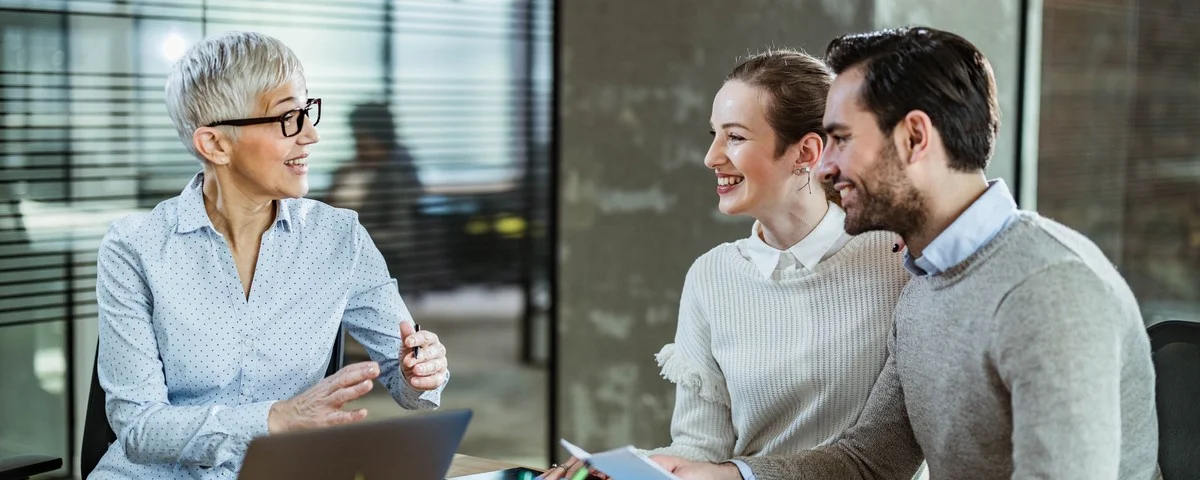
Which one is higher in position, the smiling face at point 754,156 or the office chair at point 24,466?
the smiling face at point 754,156

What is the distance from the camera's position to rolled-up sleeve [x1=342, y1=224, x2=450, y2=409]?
2.44 meters

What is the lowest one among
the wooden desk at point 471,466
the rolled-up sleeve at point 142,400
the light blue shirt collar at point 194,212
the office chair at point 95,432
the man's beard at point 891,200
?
the wooden desk at point 471,466

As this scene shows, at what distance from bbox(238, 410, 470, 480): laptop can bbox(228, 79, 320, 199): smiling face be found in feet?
2.31

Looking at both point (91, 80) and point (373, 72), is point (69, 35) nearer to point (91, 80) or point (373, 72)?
point (91, 80)

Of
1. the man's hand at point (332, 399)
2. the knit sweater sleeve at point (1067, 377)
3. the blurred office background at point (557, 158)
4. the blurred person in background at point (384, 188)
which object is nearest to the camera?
the knit sweater sleeve at point (1067, 377)

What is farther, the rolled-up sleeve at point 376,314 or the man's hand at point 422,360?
the rolled-up sleeve at point 376,314

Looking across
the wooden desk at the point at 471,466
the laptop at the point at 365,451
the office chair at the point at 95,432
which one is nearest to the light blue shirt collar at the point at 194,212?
the office chair at the point at 95,432

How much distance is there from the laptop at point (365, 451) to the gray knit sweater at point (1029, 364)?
23.9 inches

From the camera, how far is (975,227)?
175 cm

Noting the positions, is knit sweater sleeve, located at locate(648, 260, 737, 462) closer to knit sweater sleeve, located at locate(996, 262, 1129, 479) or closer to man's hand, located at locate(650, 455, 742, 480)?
man's hand, located at locate(650, 455, 742, 480)

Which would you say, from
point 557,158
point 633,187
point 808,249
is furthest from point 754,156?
point 557,158

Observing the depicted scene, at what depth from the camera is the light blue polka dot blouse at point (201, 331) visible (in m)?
2.10

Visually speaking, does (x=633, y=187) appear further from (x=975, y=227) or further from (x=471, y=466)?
(x=975, y=227)

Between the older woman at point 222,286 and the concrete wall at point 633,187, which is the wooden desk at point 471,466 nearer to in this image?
the older woman at point 222,286
